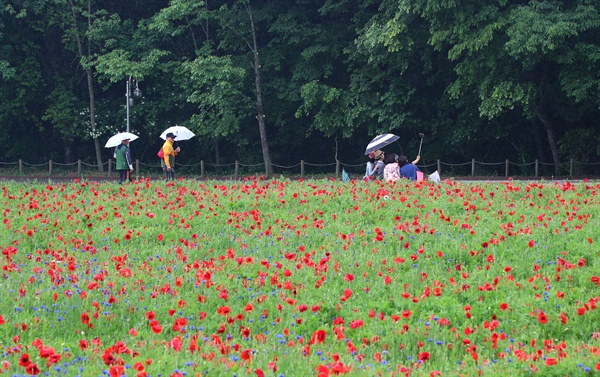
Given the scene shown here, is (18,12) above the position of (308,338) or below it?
above

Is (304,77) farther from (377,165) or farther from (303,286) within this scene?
(303,286)

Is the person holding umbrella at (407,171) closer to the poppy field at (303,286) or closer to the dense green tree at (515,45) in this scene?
the poppy field at (303,286)

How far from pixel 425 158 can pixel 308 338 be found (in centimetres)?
3285

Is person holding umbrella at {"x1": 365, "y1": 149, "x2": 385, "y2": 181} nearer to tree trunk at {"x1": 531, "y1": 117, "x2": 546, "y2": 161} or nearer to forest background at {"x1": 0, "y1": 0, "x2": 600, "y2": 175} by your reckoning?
forest background at {"x1": 0, "y1": 0, "x2": 600, "y2": 175}

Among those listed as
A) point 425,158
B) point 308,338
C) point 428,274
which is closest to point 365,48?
point 425,158

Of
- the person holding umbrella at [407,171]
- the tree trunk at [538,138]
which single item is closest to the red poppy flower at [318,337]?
the person holding umbrella at [407,171]

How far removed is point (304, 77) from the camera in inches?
1528

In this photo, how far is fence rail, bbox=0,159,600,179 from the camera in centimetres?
3583

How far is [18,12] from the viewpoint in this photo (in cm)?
4288

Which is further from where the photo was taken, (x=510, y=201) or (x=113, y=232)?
(x=510, y=201)

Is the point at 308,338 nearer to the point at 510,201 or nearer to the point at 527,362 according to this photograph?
the point at 527,362

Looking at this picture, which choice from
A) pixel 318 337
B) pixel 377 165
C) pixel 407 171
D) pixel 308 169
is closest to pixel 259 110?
pixel 308 169

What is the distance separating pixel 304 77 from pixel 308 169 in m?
5.77

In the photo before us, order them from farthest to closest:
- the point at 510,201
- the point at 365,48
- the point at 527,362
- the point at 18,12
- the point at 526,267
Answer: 1. the point at 18,12
2. the point at 365,48
3. the point at 510,201
4. the point at 526,267
5. the point at 527,362
